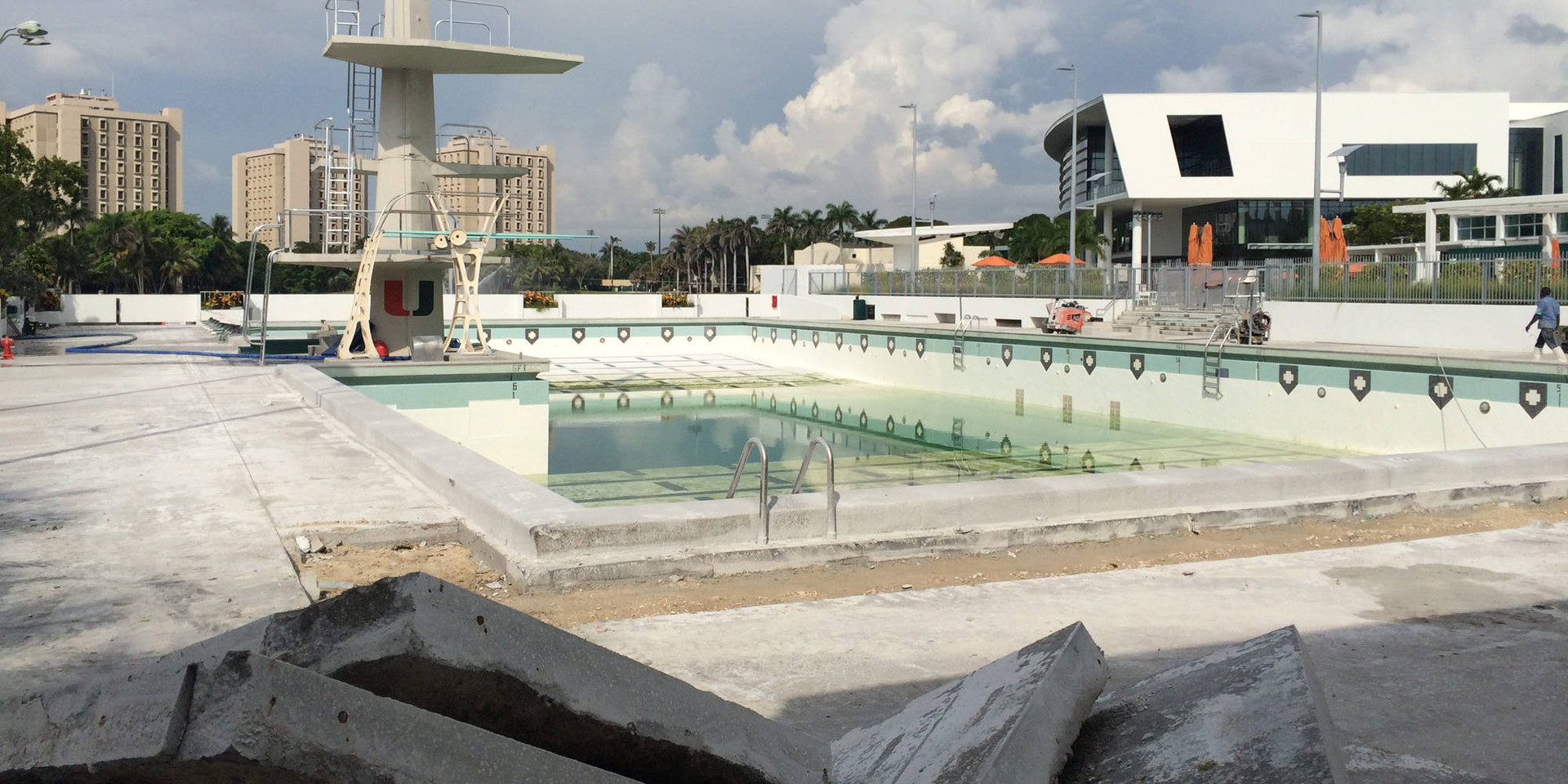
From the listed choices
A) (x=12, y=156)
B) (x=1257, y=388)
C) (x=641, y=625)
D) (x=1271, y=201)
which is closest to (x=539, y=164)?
(x=1271, y=201)

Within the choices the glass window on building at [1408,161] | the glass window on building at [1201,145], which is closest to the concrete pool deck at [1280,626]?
the glass window on building at [1201,145]

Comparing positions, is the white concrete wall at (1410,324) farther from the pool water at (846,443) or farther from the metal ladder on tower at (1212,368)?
the pool water at (846,443)

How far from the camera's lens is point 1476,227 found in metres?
43.5

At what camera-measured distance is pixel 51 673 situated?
4.49 m

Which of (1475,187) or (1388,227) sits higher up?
(1475,187)

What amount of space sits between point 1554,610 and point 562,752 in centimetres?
537

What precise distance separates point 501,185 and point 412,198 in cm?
531

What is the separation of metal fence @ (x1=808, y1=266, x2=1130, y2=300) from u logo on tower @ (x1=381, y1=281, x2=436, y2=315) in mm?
20137

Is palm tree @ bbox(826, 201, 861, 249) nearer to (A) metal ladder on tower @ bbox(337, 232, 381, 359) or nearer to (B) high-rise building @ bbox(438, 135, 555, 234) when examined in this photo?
(B) high-rise building @ bbox(438, 135, 555, 234)

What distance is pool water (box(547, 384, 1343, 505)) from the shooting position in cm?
1545

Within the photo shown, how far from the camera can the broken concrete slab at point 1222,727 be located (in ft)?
7.51

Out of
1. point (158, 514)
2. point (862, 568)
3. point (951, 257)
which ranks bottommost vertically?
point (862, 568)

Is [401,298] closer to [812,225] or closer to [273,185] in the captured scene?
[812,225]

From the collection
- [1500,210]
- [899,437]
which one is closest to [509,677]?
[899,437]
